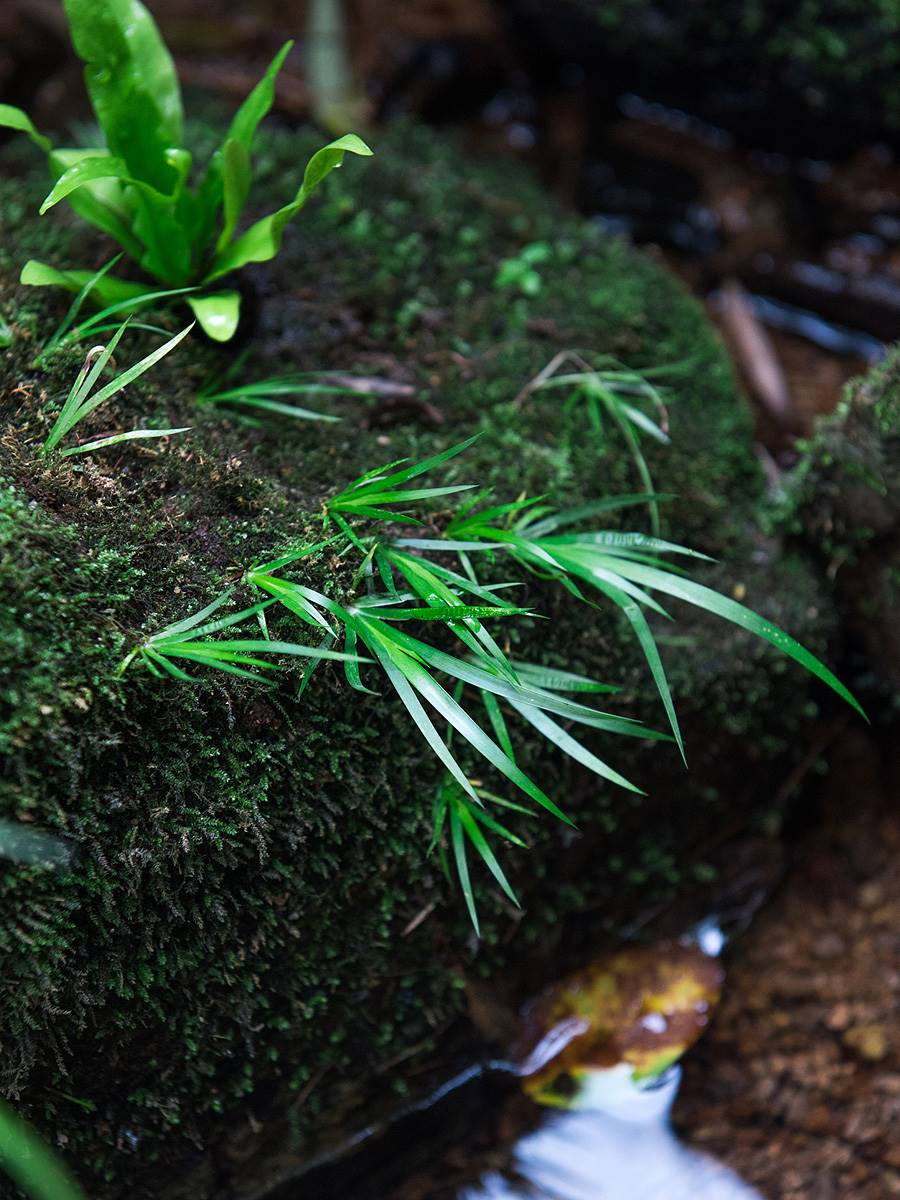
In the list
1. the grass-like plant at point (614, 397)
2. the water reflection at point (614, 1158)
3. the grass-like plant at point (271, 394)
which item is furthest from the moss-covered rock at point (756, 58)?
the water reflection at point (614, 1158)

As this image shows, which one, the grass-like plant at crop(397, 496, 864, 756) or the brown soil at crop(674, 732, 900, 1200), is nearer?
the grass-like plant at crop(397, 496, 864, 756)

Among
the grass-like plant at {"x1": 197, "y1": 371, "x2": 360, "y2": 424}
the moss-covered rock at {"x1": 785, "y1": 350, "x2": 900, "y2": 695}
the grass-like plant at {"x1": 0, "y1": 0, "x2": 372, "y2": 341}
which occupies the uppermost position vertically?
the grass-like plant at {"x1": 0, "y1": 0, "x2": 372, "y2": 341}

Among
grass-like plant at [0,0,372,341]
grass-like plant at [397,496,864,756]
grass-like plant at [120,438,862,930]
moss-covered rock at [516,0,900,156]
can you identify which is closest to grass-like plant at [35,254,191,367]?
grass-like plant at [0,0,372,341]

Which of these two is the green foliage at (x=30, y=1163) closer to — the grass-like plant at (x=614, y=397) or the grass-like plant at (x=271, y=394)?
the grass-like plant at (x=271, y=394)

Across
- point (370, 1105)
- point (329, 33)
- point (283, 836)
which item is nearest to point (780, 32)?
point (329, 33)

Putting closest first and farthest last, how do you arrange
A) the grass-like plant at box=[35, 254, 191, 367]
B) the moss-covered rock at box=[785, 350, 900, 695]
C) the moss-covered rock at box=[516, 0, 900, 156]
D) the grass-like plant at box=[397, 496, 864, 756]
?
1. the grass-like plant at box=[397, 496, 864, 756]
2. the grass-like plant at box=[35, 254, 191, 367]
3. the moss-covered rock at box=[785, 350, 900, 695]
4. the moss-covered rock at box=[516, 0, 900, 156]

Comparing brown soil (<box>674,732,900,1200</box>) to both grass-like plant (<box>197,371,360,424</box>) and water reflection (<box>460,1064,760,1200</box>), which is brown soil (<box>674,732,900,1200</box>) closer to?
water reflection (<box>460,1064,760,1200</box>)

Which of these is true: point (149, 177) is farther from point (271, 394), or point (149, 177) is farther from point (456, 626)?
point (456, 626)
